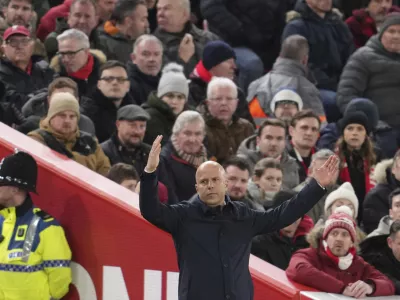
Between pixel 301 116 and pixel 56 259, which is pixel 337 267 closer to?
pixel 56 259

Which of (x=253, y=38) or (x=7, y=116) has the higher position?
(x=253, y=38)

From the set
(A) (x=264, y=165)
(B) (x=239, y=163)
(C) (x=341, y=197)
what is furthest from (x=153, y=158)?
(A) (x=264, y=165)

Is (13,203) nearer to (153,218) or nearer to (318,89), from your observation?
(153,218)

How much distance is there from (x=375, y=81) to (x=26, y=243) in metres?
6.20

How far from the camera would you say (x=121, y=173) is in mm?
10773

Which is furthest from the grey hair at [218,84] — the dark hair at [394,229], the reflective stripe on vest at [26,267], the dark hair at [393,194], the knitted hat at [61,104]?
the reflective stripe on vest at [26,267]

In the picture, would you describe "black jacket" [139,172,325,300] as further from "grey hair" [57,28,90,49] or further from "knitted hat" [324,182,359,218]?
"grey hair" [57,28,90,49]

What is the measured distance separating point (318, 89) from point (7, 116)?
4659 mm

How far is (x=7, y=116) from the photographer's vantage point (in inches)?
469

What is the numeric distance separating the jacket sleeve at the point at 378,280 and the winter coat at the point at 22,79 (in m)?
3.92

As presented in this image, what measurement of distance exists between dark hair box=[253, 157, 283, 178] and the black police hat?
8.55 ft

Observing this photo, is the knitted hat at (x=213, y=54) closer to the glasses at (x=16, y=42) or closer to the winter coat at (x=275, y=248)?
the glasses at (x=16, y=42)

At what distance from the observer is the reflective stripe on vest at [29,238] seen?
30.7 feet

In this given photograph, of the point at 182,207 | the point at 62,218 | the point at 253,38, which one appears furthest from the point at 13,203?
the point at 253,38
